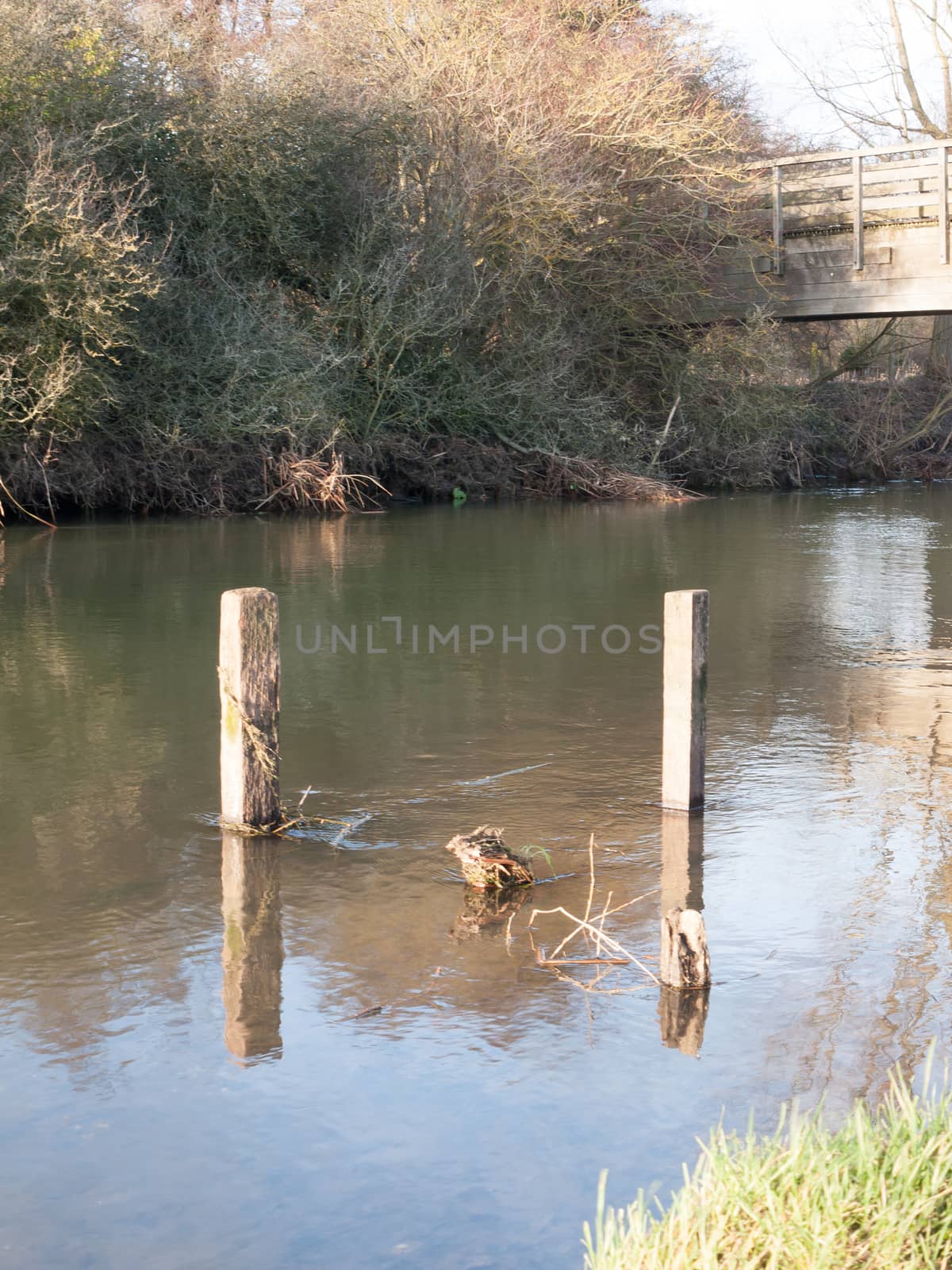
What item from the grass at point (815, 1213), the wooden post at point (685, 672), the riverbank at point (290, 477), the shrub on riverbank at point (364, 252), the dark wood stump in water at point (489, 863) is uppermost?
the shrub on riverbank at point (364, 252)

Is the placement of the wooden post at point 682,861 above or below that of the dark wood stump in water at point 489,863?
below

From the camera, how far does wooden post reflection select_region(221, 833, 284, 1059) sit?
4871 millimetres

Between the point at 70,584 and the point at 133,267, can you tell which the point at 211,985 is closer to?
the point at 70,584

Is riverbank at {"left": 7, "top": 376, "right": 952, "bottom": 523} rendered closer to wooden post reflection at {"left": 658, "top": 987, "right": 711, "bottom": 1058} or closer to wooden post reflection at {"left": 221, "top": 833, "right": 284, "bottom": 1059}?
wooden post reflection at {"left": 221, "top": 833, "right": 284, "bottom": 1059}

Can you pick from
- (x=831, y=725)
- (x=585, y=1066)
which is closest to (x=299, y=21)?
(x=831, y=725)

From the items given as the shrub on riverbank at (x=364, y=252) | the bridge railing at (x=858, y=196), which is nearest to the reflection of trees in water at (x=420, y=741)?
the shrub on riverbank at (x=364, y=252)

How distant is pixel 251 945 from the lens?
221 inches

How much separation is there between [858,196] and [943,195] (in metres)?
1.81

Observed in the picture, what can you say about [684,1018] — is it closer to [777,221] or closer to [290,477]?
[290,477]

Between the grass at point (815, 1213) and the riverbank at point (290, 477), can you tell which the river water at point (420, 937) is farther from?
the riverbank at point (290, 477)

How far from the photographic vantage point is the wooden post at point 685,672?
6.71m

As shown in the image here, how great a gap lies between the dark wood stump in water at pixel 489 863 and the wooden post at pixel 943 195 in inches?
853

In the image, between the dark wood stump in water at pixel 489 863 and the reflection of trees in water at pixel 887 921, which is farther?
the dark wood stump in water at pixel 489 863

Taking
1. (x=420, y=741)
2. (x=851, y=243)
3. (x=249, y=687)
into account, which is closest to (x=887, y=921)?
(x=249, y=687)
